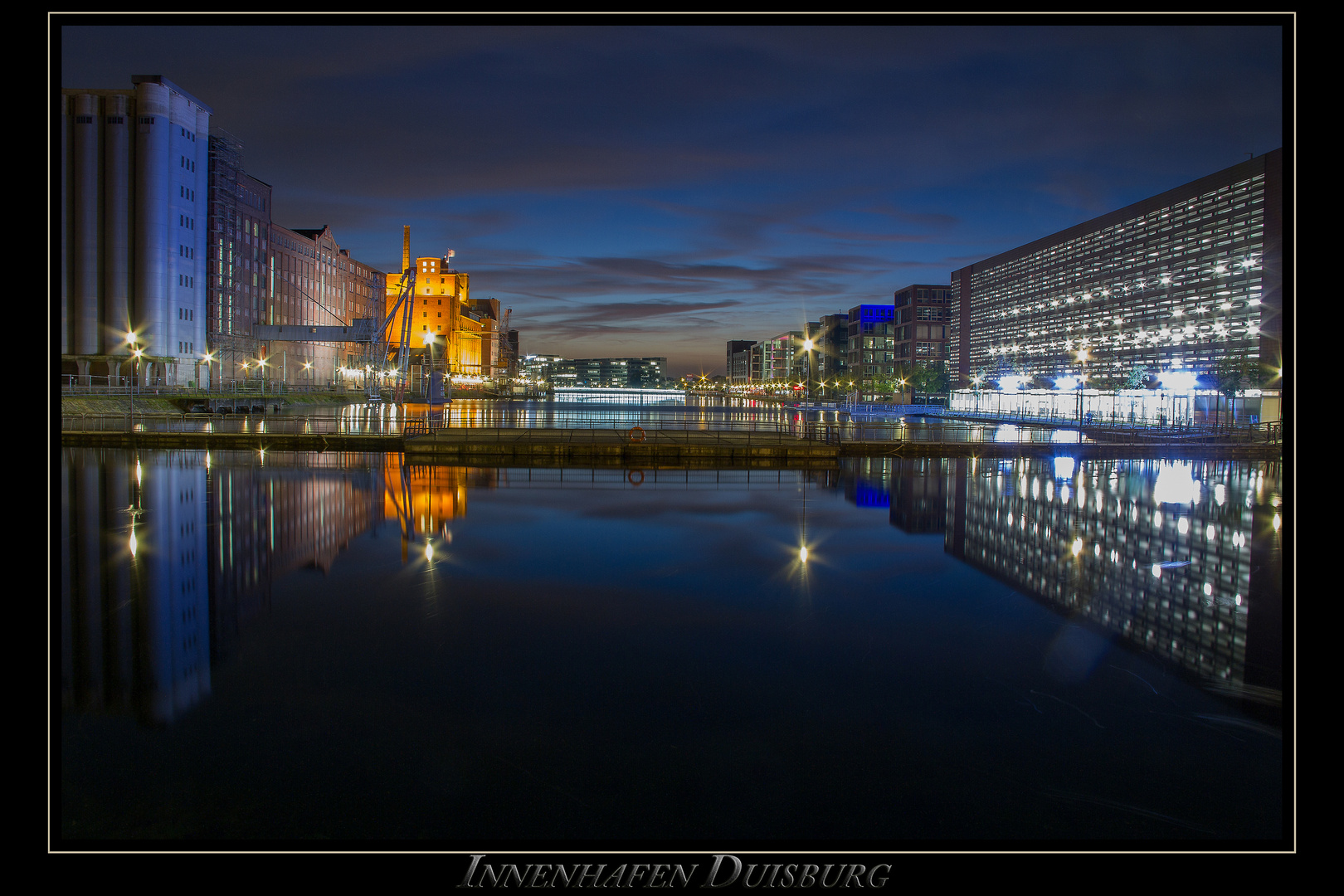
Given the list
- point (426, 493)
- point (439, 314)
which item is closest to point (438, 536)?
point (426, 493)

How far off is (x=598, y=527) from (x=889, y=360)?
177856mm

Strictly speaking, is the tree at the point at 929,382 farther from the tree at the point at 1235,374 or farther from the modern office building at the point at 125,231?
the modern office building at the point at 125,231

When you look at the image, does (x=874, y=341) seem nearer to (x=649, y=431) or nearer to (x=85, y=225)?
(x=85, y=225)

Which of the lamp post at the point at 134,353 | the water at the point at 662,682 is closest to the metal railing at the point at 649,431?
the water at the point at 662,682

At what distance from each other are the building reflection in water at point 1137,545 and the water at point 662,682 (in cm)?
10

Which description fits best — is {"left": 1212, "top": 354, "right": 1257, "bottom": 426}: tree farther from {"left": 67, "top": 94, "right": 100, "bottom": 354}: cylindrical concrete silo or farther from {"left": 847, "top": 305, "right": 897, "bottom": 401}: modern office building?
{"left": 67, "top": 94, "right": 100, "bottom": 354}: cylindrical concrete silo

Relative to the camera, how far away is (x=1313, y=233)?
4.01m

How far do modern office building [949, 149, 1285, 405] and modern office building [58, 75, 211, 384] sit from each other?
90.6 meters

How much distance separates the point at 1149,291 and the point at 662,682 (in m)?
162

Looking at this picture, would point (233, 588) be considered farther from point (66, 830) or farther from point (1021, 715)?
point (1021, 715)

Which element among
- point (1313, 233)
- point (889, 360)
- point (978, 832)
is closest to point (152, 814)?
point (978, 832)

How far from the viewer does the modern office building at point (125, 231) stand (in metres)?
64.9

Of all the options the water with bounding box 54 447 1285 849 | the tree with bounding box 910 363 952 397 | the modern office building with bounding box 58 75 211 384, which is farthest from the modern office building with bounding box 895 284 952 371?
the water with bounding box 54 447 1285 849

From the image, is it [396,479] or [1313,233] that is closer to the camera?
[1313,233]
